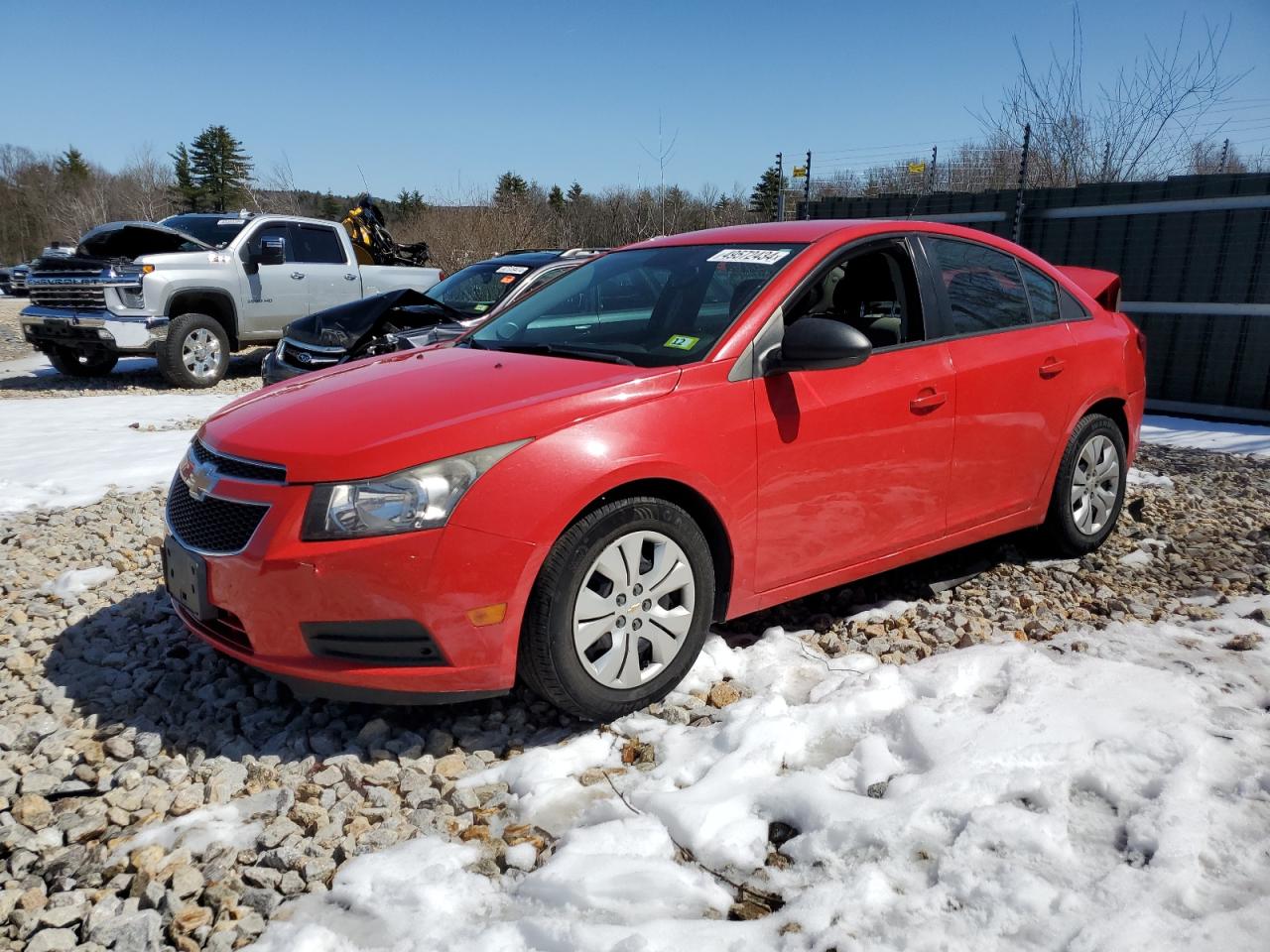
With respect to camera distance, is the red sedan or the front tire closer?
the red sedan

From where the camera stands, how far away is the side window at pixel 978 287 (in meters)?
3.94

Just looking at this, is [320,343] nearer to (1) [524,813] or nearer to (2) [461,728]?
(2) [461,728]

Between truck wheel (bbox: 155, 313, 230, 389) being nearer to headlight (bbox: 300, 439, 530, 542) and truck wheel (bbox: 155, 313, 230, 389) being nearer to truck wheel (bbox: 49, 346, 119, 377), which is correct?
truck wheel (bbox: 49, 346, 119, 377)

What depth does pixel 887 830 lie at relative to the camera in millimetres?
2377

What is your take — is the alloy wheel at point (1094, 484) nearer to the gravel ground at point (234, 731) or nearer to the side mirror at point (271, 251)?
the gravel ground at point (234, 731)

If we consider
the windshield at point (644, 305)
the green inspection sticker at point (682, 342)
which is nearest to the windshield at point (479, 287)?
the windshield at point (644, 305)

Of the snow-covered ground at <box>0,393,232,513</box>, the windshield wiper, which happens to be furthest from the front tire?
the snow-covered ground at <box>0,393,232,513</box>

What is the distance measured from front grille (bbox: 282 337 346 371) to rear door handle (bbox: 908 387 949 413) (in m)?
5.81

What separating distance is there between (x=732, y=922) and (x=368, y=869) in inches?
36.4

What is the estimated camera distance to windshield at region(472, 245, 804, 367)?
333cm

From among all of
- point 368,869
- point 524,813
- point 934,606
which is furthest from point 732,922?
point 934,606

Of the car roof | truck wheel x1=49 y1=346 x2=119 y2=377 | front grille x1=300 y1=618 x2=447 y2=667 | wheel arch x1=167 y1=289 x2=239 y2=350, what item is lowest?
truck wheel x1=49 y1=346 x2=119 y2=377

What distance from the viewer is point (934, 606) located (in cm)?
404

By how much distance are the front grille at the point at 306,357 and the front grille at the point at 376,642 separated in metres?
5.82
